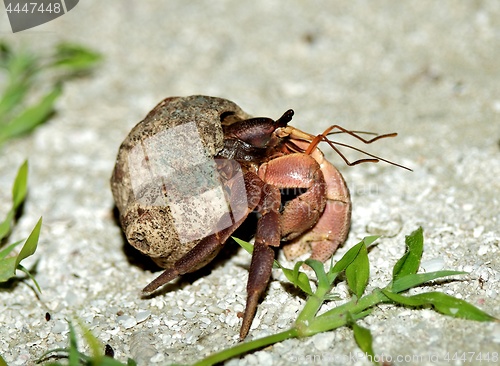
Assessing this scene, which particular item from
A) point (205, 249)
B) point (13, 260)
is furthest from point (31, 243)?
point (205, 249)

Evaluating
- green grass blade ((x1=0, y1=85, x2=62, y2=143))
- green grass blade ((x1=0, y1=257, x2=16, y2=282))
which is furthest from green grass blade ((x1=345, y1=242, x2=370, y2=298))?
green grass blade ((x1=0, y1=85, x2=62, y2=143))

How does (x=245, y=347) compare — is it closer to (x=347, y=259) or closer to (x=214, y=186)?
(x=347, y=259)

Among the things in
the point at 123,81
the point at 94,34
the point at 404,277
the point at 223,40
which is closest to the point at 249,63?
the point at 223,40

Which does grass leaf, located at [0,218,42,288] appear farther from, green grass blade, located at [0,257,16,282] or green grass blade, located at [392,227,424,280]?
green grass blade, located at [392,227,424,280]

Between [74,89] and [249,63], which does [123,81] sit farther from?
[249,63]

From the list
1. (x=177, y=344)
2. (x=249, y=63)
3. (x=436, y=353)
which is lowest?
(x=177, y=344)

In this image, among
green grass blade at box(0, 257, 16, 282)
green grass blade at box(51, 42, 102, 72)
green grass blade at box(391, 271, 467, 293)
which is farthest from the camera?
green grass blade at box(51, 42, 102, 72)
